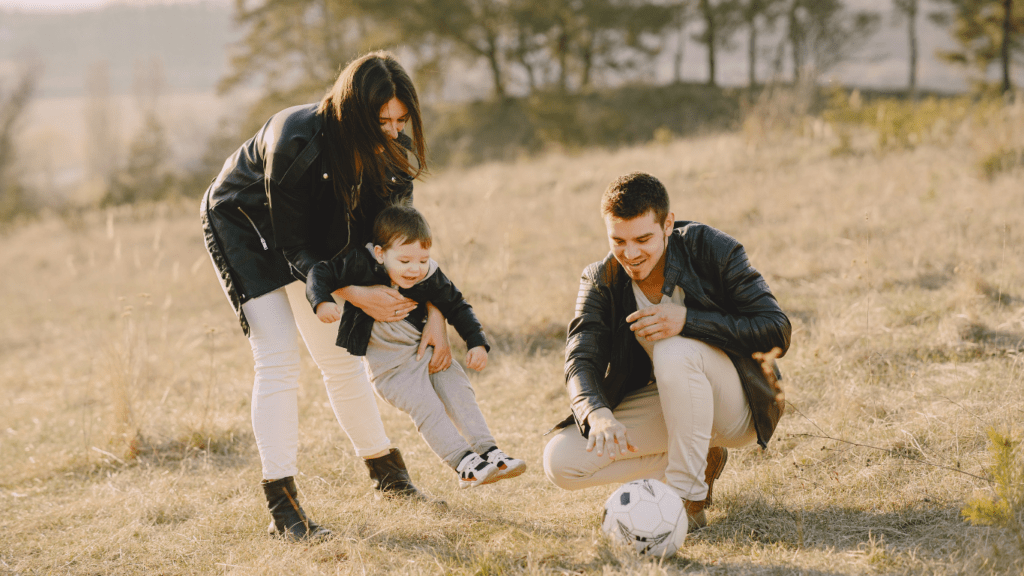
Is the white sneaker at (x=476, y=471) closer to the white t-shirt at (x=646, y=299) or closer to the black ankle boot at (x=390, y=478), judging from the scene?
the black ankle boot at (x=390, y=478)

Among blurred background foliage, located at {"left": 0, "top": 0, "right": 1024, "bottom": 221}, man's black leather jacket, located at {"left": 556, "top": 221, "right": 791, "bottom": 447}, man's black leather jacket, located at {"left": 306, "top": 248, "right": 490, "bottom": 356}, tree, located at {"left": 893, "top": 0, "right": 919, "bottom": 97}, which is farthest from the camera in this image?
tree, located at {"left": 893, "top": 0, "right": 919, "bottom": 97}

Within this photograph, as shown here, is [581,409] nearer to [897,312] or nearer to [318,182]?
[318,182]

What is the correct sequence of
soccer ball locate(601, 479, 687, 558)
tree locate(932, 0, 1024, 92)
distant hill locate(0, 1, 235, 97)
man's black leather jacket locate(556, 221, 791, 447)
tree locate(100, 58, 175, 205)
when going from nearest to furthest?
soccer ball locate(601, 479, 687, 558), man's black leather jacket locate(556, 221, 791, 447), tree locate(932, 0, 1024, 92), tree locate(100, 58, 175, 205), distant hill locate(0, 1, 235, 97)

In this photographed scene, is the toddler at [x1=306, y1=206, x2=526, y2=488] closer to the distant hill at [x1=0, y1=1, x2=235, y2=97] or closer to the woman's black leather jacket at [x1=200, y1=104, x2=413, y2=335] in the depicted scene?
the woman's black leather jacket at [x1=200, y1=104, x2=413, y2=335]

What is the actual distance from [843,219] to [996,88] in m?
20.1

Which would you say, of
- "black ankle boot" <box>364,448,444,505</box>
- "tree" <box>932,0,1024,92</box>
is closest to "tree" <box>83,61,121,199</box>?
"tree" <box>932,0,1024,92</box>

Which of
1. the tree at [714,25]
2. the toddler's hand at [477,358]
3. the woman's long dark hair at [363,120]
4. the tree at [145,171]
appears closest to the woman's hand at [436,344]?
the toddler's hand at [477,358]

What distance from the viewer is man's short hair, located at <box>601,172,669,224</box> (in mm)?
2547

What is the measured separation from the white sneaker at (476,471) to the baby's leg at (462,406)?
11 centimetres

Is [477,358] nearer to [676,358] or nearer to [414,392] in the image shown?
[414,392]

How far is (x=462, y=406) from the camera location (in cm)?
292

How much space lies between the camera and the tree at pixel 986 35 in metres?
21.6

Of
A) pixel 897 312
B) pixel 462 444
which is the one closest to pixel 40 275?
pixel 462 444

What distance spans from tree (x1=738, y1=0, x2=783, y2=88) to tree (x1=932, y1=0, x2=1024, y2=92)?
6.02 m
